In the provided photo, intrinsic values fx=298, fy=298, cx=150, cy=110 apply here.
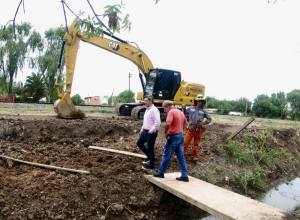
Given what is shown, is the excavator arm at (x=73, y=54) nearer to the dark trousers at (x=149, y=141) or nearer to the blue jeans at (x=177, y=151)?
the dark trousers at (x=149, y=141)

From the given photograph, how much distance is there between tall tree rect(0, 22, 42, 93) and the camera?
110 ft

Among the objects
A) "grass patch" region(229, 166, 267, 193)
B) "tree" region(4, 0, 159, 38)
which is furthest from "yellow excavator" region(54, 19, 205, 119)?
"tree" region(4, 0, 159, 38)

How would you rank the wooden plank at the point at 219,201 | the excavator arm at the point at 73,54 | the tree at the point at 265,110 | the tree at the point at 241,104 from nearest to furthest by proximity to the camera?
the wooden plank at the point at 219,201 < the excavator arm at the point at 73,54 < the tree at the point at 265,110 < the tree at the point at 241,104

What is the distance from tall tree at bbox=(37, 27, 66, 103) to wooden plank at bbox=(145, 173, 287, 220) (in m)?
30.0

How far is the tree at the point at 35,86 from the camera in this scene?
35188 mm

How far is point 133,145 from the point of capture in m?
8.46

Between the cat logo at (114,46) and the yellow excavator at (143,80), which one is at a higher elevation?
the cat logo at (114,46)

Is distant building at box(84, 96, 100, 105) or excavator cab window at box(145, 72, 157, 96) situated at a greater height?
excavator cab window at box(145, 72, 157, 96)

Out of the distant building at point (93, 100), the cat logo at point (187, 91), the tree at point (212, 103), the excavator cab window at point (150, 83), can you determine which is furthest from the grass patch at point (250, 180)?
the tree at point (212, 103)

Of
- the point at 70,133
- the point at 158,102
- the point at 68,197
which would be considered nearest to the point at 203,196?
the point at 68,197

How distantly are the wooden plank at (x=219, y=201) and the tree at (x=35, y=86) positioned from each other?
32402mm

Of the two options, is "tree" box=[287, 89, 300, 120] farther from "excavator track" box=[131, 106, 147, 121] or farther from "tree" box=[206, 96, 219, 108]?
"excavator track" box=[131, 106, 147, 121]

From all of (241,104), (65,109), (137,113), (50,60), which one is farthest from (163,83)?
(241,104)

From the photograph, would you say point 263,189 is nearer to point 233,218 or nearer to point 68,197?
point 233,218
